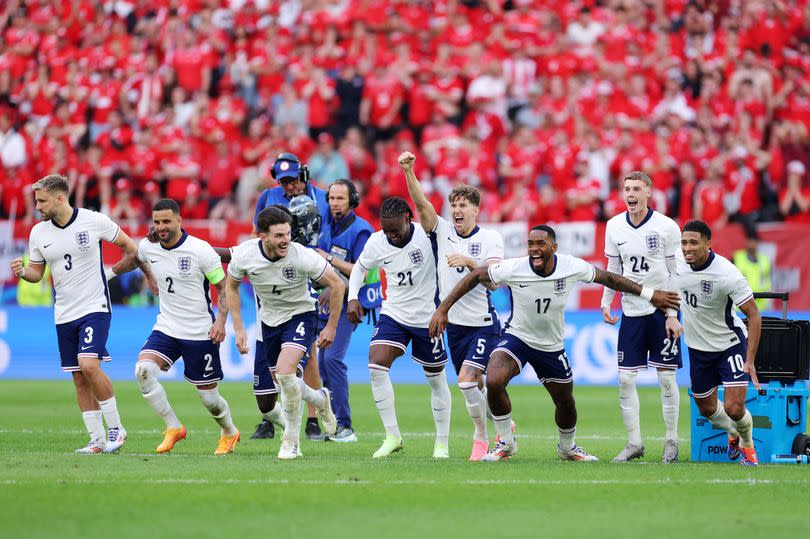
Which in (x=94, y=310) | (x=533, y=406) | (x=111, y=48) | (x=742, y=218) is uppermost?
(x=111, y=48)

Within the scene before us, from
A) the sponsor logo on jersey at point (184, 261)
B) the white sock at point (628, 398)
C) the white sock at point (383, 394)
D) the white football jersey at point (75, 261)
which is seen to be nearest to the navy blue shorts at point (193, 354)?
the white football jersey at point (75, 261)

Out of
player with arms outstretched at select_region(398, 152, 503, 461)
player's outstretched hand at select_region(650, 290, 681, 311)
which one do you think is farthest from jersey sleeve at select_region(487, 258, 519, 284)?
player's outstretched hand at select_region(650, 290, 681, 311)

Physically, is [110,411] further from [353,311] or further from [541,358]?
[541,358]

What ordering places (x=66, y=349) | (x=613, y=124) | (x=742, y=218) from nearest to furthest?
1. (x=66, y=349)
2. (x=742, y=218)
3. (x=613, y=124)

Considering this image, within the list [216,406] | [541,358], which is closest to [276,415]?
[216,406]

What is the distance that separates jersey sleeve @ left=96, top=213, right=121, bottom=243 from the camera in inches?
483

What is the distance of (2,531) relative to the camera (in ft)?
25.0

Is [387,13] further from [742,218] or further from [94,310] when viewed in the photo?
[94,310]

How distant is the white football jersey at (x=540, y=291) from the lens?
11.4 m

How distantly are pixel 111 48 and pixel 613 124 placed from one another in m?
11.4

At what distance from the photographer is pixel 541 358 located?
11.4m

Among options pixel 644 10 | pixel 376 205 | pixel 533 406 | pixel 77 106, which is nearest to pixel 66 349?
pixel 533 406

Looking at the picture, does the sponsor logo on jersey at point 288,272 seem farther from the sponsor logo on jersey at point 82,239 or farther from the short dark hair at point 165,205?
the sponsor logo on jersey at point 82,239

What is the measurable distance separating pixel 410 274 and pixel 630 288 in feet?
6.95
